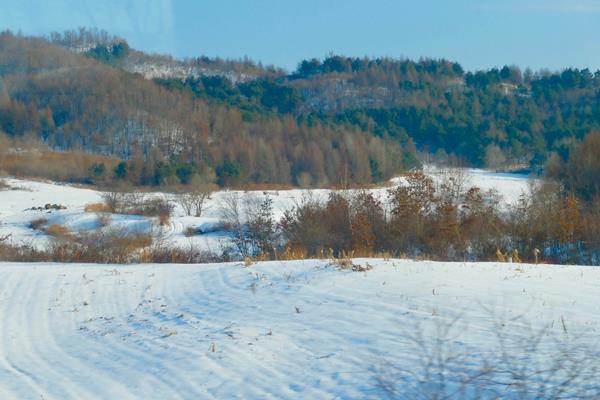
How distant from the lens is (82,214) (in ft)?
119

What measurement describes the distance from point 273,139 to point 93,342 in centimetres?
6496

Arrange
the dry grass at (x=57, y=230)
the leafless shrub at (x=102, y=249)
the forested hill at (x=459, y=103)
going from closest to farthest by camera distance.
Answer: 1. the leafless shrub at (x=102, y=249)
2. the dry grass at (x=57, y=230)
3. the forested hill at (x=459, y=103)

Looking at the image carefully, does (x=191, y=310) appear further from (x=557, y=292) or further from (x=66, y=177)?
(x=66, y=177)

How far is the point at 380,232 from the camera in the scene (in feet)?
73.3

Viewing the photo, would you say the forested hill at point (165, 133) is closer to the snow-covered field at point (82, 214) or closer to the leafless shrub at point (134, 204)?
the snow-covered field at point (82, 214)

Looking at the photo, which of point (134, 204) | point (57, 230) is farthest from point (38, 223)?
point (134, 204)

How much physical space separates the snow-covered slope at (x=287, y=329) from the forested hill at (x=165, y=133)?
156ft

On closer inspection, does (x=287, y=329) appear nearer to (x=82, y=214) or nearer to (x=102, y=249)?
(x=102, y=249)

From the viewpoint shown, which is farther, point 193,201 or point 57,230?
point 193,201

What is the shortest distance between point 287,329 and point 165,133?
7256 centimetres

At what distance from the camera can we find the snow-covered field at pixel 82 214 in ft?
100

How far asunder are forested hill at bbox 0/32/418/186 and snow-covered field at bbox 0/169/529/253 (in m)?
8.00

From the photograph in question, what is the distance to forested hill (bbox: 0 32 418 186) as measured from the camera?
62156mm

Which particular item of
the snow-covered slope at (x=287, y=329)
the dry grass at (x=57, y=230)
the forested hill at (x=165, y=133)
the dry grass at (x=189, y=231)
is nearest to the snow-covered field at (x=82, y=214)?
the dry grass at (x=189, y=231)
